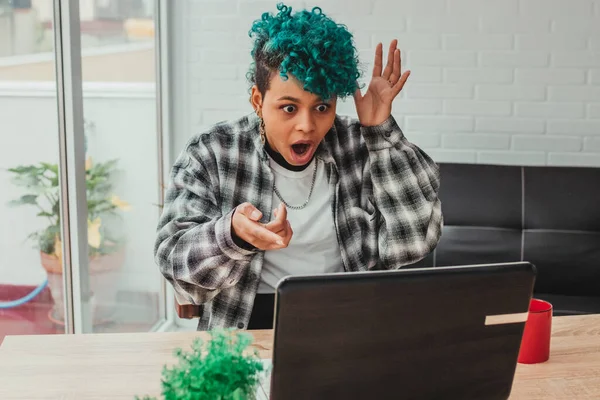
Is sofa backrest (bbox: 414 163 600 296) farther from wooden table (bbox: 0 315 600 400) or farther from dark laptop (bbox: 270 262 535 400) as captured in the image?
dark laptop (bbox: 270 262 535 400)

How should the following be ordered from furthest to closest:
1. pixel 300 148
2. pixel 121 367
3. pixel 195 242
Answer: pixel 300 148 < pixel 195 242 < pixel 121 367

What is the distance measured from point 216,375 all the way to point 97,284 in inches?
78.5

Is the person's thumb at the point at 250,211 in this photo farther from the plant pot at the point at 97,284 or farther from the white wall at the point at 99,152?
the plant pot at the point at 97,284

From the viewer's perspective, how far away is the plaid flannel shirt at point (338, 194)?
1.59 m

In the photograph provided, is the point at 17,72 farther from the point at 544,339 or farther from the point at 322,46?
the point at 544,339

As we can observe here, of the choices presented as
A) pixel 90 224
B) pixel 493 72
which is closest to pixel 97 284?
pixel 90 224

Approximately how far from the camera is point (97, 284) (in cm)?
274

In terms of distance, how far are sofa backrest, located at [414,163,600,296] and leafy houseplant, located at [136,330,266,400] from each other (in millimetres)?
1870

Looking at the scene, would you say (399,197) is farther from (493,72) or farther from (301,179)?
(493,72)

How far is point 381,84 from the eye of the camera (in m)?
1.64

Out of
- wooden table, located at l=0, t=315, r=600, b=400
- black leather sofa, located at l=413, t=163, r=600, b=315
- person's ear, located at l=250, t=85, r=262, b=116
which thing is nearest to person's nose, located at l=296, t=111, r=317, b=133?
person's ear, located at l=250, t=85, r=262, b=116

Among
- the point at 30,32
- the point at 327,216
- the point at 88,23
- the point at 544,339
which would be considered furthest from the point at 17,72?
the point at 544,339

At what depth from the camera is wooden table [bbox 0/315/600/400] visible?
3.91 feet

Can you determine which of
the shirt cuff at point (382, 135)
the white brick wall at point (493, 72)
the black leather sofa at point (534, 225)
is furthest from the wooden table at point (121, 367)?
the white brick wall at point (493, 72)
